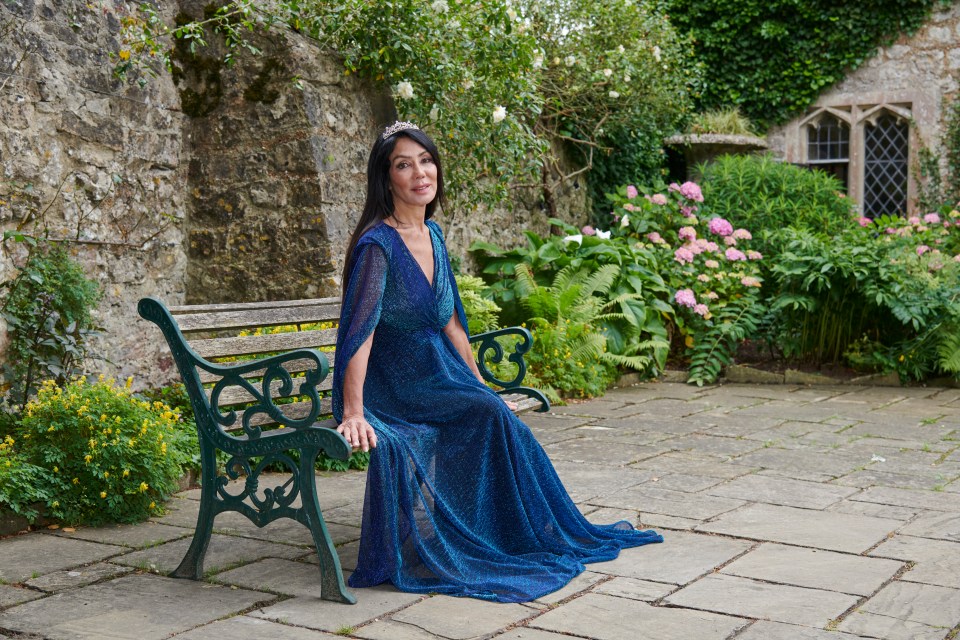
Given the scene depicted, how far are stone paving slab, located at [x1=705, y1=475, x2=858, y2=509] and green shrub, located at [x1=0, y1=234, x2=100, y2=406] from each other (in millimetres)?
3094

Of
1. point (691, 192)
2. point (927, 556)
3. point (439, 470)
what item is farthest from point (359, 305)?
point (691, 192)

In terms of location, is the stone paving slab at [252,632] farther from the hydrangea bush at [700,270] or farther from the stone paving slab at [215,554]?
the hydrangea bush at [700,270]

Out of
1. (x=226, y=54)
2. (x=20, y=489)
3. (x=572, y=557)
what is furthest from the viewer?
(x=226, y=54)

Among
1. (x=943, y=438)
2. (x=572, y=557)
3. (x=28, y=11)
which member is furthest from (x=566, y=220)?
(x=572, y=557)

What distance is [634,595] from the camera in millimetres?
3158

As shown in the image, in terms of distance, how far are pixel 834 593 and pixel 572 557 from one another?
2.78 ft

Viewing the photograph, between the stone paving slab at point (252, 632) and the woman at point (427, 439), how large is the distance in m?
0.43

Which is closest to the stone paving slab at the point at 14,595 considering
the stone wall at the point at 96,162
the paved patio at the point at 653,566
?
the paved patio at the point at 653,566

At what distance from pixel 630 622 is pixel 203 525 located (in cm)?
143

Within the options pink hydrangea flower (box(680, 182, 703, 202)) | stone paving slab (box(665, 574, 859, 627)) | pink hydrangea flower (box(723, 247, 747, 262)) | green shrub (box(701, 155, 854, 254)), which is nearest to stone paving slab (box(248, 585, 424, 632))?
stone paving slab (box(665, 574, 859, 627))

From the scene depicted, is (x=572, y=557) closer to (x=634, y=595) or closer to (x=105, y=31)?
(x=634, y=595)

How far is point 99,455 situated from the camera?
4.06 meters

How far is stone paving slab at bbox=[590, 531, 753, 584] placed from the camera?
3.38 m

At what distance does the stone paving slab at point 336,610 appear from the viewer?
2.91 m
